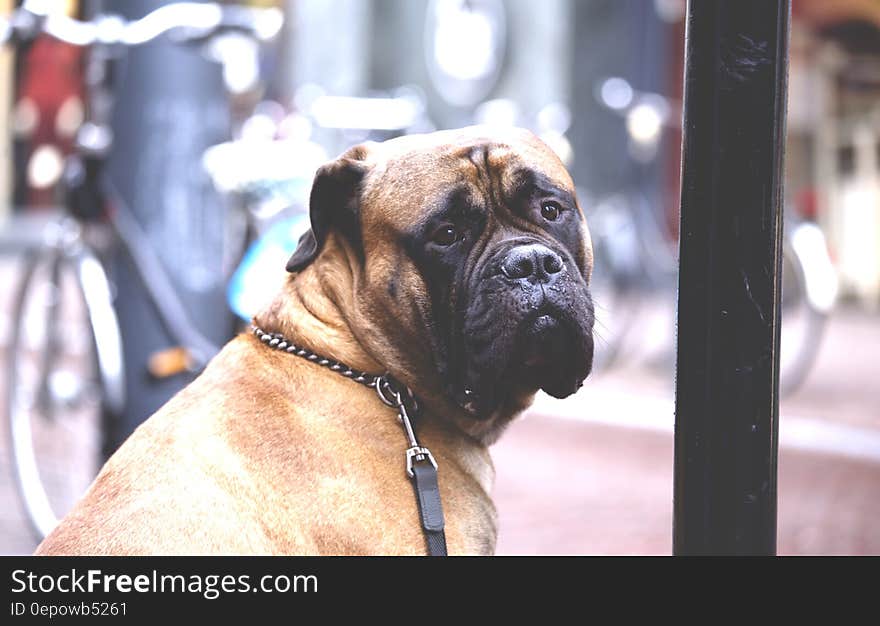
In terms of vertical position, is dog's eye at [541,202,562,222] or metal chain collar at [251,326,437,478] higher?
dog's eye at [541,202,562,222]

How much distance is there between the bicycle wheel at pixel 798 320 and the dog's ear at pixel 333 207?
155 inches

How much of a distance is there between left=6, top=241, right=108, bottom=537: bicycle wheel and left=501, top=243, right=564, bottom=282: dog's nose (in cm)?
214

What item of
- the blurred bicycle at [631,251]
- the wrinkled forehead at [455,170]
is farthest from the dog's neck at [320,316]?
the blurred bicycle at [631,251]

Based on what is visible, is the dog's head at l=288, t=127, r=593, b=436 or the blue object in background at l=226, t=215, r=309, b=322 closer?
the dog's head at l=288, t=127, r=593, b=436

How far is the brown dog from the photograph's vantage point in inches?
78.1

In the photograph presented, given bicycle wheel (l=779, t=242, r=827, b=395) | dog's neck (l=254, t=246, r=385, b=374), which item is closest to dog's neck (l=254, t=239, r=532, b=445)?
dog's neck (l=254, t=246, r=385, b=374)

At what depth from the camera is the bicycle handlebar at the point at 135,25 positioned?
3.98m

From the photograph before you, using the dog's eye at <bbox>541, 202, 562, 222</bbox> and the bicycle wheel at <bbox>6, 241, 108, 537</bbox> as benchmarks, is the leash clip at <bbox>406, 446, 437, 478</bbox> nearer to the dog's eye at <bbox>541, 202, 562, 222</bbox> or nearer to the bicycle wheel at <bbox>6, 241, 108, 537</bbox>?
the dog's eye at <bbox>541, 202, 562, 222</bbox>

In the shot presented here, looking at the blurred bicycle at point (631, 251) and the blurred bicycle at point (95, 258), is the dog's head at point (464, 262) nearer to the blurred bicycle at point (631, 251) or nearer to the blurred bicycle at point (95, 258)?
the blurred bicycle at point (95, 258)

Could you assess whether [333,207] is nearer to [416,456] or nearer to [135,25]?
[416,456]

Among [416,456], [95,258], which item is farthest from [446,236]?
[95,258]

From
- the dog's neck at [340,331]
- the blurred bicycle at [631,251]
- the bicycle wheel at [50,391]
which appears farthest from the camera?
the blurred bicycle at [631,251]

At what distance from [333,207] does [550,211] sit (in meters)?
0.44

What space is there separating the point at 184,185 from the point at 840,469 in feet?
10.4
